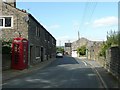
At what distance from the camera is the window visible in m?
32.8

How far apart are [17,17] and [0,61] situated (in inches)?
349

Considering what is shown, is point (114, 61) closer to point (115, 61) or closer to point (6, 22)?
point (115, 61)

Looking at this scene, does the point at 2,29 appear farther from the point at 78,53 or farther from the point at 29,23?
the point at 78,53

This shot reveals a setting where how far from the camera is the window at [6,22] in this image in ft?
107

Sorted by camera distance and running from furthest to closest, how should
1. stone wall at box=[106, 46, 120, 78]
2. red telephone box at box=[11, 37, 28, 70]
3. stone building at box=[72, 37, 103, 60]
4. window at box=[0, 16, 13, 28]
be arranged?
stone building at box=[72, 37, 103, 60], window at box=[0, 16, 13, 28], red telephone box at box=[11, 37, 28, 70], stone wall at box=[106, 46, 120, 78]

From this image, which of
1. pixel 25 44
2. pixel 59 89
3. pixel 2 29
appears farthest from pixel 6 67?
pixel 59 89

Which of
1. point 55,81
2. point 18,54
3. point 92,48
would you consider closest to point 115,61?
point 55,81

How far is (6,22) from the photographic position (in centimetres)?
3331

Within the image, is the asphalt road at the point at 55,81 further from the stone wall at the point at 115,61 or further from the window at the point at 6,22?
the window at the point at 6,22

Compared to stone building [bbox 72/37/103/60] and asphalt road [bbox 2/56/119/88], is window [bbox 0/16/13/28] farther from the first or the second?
stone building [bbox 72/37/103/60]

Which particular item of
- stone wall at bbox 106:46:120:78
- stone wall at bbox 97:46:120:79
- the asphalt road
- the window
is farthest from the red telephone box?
stone wall at bbox 106:46:120:78

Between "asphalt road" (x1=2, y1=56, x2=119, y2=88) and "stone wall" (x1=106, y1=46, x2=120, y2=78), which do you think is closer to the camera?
"asphalt road" (x1=2, y1=56, x2=119, y2=88)

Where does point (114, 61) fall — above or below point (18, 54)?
below

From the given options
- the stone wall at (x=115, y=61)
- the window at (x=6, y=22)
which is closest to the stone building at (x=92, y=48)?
the window at (x=6, y=22)
